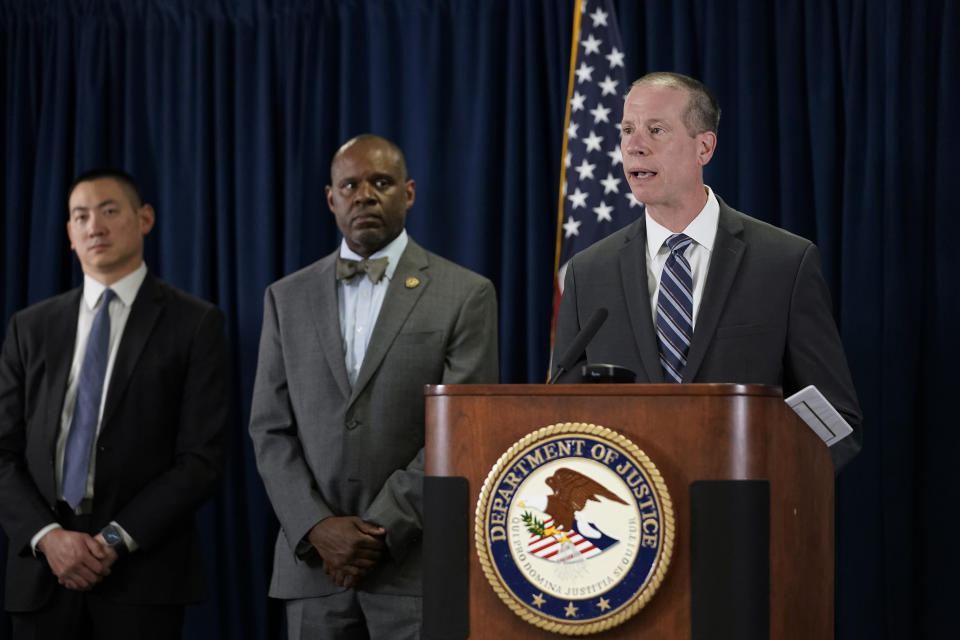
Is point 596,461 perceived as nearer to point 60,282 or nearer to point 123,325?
point 123,325

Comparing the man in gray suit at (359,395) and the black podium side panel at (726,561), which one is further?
the man in gray suit at (359,395)

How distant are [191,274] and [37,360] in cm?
100

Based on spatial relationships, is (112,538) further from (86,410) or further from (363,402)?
(363,402)

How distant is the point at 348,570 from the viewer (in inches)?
115

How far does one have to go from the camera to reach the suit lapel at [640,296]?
77.8 inches

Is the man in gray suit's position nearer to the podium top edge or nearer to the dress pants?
the dress pants

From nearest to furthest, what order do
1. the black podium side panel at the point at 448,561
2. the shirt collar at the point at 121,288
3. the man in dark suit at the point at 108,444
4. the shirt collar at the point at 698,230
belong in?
the black podium side panel at the point at 448,561, the shirt collar at the point at 698,230, the man in dark suit at the point at 108,444, the shirt collar at the point at 121,288

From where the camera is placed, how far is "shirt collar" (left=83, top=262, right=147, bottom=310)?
366 cm

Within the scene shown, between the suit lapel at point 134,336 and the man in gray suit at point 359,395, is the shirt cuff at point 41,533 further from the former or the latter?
the man in gray suit at point 359,395

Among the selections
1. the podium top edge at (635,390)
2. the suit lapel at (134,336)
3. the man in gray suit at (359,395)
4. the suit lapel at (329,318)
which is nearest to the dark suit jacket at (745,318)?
the podium top edge at (635,390)

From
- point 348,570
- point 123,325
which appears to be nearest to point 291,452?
point 348,570

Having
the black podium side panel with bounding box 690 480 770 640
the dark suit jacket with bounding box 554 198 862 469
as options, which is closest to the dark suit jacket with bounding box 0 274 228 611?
the dark suit jacket with bounding box 554 198 862 469

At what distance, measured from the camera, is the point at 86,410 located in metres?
3.47

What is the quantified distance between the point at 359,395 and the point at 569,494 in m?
1.66
